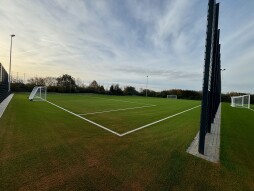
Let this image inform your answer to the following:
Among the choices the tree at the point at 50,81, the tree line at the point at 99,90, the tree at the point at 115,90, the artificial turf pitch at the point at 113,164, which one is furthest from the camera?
the tree at the point at 50,81

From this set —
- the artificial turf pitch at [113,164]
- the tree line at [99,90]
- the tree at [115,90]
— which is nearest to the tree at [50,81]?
the tree line at [99,90]

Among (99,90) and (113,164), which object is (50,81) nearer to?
(99,90)

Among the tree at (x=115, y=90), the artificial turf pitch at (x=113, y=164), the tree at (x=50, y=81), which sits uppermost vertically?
the tree at (x=50, y=81)

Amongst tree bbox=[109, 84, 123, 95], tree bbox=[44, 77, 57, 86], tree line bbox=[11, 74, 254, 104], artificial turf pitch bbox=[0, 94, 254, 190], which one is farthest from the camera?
tree bbox=[44, 77, 57, 86]

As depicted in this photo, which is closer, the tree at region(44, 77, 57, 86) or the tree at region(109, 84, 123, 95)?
the tree at region(109, 84, 123, 95)

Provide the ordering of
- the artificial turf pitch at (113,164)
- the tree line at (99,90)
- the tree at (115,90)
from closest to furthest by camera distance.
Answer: the artificial turf pitch at (113,164), the tree line at (99,90), the tree at (115,90)

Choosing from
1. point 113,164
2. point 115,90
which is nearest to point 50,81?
point 115,90

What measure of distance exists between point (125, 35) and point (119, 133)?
18.1m

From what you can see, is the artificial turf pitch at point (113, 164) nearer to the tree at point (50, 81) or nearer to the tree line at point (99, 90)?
the tree line at point (99, 90)

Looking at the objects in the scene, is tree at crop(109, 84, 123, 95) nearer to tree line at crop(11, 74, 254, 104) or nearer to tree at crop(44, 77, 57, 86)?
tree line at crop(11, 74, 254, 104)

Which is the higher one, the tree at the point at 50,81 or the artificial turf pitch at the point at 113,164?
the tree at the point at 50,81

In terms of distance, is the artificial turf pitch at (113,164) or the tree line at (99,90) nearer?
the artificial turf pitch at (113,164)

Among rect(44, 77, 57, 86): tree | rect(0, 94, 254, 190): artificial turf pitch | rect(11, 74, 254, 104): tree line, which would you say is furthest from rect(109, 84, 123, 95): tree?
rect(0, 94, 254, 190): artificial turf pitch

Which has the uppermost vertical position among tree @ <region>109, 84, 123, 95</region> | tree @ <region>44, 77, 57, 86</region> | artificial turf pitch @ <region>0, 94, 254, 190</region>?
tree @ <region>44, 77, 57, 86</region>
